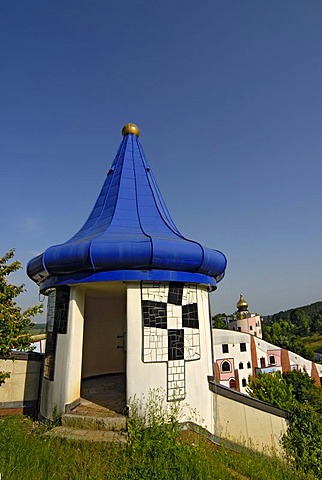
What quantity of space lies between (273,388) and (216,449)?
40.2 ft

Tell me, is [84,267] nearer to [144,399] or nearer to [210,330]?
[144,399]

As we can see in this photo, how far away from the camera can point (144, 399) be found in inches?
191

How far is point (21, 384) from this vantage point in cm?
651

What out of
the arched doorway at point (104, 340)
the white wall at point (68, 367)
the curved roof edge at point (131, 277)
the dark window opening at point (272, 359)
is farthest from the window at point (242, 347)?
the white wall at point (68, 367)

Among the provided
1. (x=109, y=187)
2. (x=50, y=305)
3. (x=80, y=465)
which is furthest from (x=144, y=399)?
(x=109, y=187)

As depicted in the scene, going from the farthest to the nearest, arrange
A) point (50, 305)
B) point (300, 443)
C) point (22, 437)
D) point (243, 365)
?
point (243, 365) < point (50, 305) < point (300, 443) < point (22, 437)

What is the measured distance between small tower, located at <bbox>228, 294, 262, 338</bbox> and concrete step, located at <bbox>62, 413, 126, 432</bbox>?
122ft

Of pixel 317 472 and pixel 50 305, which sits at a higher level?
pixel 50 305

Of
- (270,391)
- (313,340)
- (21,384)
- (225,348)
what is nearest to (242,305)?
(225,348)

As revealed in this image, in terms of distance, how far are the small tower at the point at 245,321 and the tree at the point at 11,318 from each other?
37.3 metres

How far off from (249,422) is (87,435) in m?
2.94

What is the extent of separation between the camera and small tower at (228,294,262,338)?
39.2m

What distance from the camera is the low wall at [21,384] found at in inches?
252

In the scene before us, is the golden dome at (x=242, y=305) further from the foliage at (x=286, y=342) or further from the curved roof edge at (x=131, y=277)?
the curved roof edge at (x=131, y=277)
